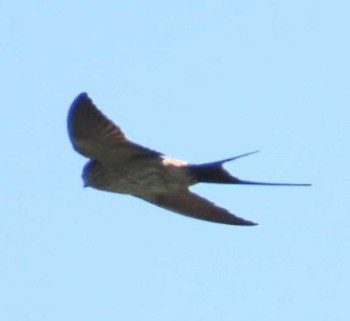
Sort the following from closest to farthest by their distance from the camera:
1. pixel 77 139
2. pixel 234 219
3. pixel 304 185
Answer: pixel 304 185
pixel 77 139
pixel 234 219

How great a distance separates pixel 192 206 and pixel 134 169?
863 mm

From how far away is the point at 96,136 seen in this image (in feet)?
36.3

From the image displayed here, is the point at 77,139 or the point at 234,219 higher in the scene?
the point at 77,139

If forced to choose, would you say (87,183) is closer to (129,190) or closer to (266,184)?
(129,190)

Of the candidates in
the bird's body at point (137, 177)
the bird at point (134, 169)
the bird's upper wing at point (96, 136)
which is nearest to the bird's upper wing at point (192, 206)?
the bird at point (134, 169)

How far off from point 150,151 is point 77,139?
50 centimetres

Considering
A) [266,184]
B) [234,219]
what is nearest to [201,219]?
[234,219]

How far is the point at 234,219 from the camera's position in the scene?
466 inches

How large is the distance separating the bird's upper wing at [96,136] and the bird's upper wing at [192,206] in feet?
2.71

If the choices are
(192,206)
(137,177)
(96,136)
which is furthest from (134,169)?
(192,206)

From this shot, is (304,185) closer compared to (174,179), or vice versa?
(304,185)

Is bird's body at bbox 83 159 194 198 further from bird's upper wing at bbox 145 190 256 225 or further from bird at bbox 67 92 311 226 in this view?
bird's upper wing at bbox 145 190 256 225

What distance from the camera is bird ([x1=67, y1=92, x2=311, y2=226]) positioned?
35.9ft

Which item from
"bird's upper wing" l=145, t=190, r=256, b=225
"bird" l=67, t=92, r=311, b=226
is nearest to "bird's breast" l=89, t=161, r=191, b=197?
"bird" l=67, t=92, r=311, b=226
